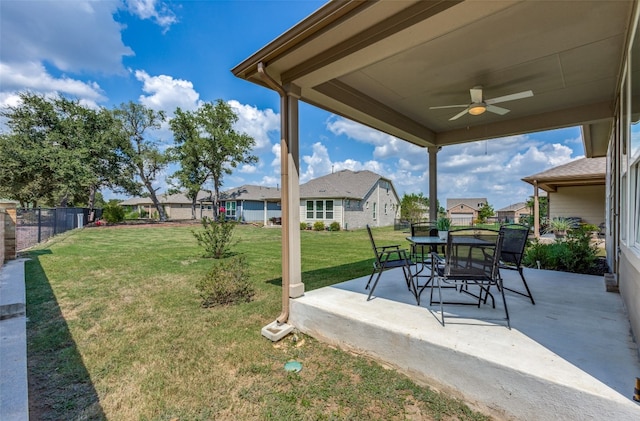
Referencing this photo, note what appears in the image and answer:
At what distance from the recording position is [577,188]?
1387cm

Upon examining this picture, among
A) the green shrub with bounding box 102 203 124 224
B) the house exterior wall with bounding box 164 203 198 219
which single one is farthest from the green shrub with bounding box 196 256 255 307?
the house exterior wall with bounding box 164 203 198 219

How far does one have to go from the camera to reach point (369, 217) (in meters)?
23.5

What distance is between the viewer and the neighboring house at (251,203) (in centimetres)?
2717

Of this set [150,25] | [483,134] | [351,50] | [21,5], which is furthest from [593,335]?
[150,25]

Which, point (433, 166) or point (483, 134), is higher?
point (483, 134)

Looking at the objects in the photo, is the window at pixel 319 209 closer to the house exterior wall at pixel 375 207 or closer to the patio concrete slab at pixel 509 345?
the house exterior wall at pixel 375 207

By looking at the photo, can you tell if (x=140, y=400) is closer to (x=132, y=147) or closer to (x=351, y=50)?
(x=351, y=50)

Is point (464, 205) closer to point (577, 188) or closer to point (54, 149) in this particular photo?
point (577, 188)

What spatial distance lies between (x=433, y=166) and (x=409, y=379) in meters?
5.39

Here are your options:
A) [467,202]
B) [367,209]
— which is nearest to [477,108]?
[367,209]

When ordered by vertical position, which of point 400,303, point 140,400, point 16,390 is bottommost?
point 140,400

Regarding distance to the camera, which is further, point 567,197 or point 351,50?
point 567,197

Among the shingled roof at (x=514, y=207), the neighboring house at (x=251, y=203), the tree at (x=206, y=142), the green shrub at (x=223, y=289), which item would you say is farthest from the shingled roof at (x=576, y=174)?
the shingled roof at (x=514, y=207)

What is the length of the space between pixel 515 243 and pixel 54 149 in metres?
27.2
